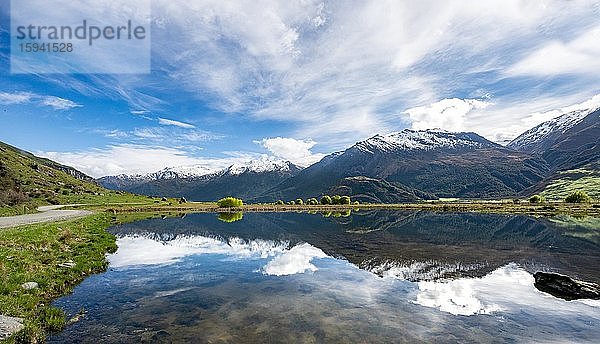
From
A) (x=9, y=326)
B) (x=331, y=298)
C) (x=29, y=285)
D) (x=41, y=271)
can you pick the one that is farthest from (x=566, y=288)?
(x=41, y=271)

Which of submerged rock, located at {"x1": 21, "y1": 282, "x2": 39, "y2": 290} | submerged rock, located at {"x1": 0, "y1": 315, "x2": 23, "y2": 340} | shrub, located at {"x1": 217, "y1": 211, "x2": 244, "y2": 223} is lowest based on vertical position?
shrub, located at {"x1": 217, "y1": 211, "x2": 244, "y2": 223}

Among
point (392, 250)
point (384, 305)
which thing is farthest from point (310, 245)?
point (384, 305)

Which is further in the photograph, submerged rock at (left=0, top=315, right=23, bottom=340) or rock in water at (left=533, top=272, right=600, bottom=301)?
rock in water at (left=533, top=272, right=600, bottom=301)

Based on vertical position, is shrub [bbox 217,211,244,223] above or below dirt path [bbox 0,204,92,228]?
below

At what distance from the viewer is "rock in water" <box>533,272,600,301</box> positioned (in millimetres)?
26719

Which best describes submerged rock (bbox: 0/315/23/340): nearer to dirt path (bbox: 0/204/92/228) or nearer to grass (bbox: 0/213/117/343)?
grass (bbox: 0/213/117/343)

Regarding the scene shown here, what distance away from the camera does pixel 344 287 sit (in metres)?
29.1

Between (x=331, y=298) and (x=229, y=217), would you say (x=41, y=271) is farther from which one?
(x=229, y=217)

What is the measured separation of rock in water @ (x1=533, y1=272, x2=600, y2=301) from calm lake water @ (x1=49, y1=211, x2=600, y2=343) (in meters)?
1.25

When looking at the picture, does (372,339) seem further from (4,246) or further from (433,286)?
(4,246)

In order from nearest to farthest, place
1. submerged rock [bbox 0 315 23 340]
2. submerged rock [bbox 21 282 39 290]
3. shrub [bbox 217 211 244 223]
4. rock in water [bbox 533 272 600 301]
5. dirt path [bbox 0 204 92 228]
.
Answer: submerged rock [bbox 0 315 23 340], submerged rock [bbox 21 282 39 290], rock in water [bbox 533 272 600 301], dirt path [bbox 0 204 92 228], shrub [bbox 217 211 244 223]

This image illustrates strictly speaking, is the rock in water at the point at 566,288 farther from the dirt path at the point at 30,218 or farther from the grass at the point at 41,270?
the dirt path at the point at 30,218

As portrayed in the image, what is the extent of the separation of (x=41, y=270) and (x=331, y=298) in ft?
80.3

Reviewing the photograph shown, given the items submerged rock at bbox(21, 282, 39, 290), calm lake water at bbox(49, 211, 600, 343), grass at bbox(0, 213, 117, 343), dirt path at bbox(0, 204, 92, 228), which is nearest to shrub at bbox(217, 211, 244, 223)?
dirt path at bbox(0, 204, 92, 228)
